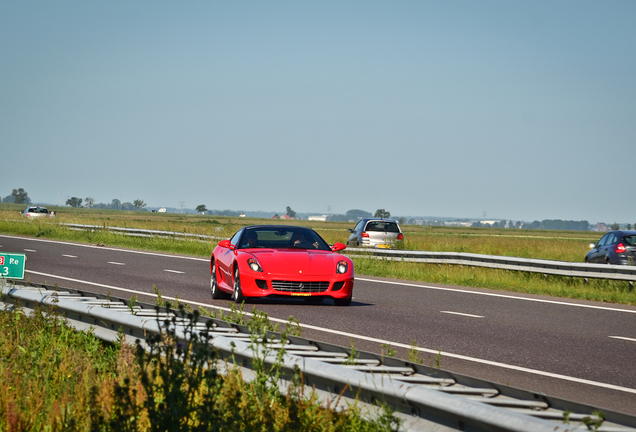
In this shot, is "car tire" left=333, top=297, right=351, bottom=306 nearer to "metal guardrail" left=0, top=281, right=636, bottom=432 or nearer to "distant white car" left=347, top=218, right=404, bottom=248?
"metal guardrail" left=0, top=281, right=636, bottom=432

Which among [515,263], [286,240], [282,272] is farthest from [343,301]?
[515,263]

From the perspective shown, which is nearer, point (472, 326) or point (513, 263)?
point (472, 326)

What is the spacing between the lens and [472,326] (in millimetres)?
11664

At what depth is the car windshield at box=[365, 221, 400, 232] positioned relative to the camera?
98.5ft

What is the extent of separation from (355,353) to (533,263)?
15.1 m

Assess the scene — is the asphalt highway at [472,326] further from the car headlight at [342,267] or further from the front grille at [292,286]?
the car headlight at [342,267]

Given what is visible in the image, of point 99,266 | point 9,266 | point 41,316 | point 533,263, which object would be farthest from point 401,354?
point 99,266

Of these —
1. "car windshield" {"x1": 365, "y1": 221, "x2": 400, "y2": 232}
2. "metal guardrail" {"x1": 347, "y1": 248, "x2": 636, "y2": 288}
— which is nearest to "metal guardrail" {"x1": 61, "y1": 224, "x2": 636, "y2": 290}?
"metal guardrail" {"x1": 347, "y1": 248, "x2": 636, "y2": 288}

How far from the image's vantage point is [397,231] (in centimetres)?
3030

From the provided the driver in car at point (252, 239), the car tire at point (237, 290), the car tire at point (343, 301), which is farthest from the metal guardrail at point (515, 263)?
the car tire at point (237, 290)

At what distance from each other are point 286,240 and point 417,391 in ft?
33.2

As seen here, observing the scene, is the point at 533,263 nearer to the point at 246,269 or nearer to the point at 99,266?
the point at 246,269

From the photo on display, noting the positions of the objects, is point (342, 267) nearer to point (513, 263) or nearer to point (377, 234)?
point (513, 263)

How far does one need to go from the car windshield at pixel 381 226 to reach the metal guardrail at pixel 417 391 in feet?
76.2
